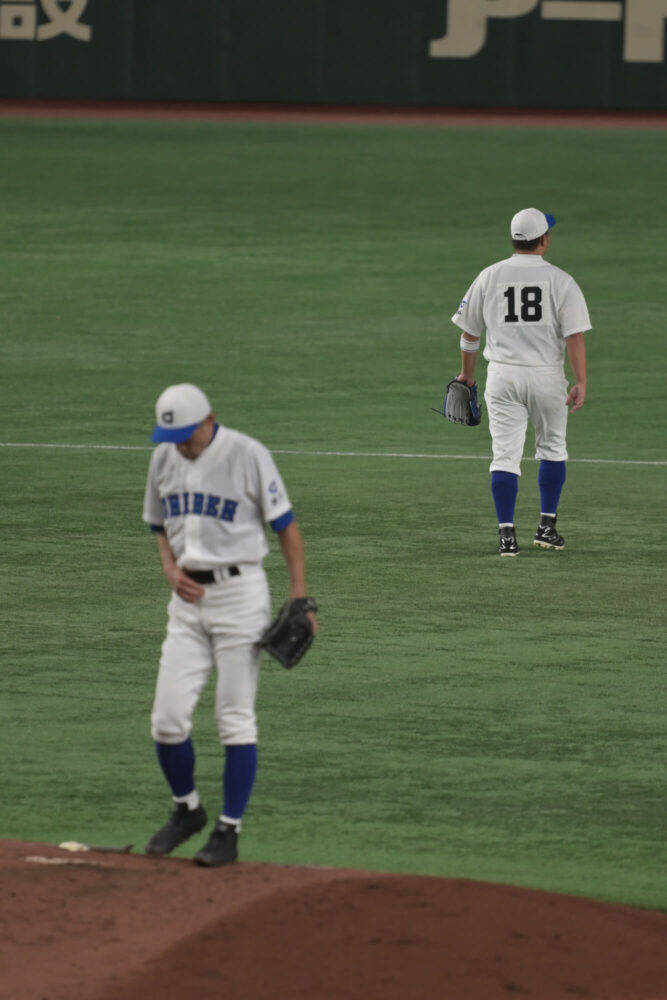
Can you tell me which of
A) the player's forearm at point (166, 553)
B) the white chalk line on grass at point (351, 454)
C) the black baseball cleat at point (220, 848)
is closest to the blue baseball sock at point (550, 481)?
the white chalk line on grass at point (351, 454)

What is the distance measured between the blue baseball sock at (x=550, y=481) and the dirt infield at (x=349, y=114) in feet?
65.7

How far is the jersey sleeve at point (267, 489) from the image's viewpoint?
706cm

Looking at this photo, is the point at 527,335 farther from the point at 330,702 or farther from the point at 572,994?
the point at 572,994

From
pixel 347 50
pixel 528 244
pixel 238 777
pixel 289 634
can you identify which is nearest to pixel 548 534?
pixel 528 244

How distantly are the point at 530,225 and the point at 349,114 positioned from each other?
21206 millimetres

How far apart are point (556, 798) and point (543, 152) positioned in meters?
23.8

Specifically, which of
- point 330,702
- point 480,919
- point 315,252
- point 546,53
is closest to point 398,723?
point 330,702

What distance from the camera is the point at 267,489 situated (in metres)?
7.07

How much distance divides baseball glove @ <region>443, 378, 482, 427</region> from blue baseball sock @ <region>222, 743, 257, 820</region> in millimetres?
6247

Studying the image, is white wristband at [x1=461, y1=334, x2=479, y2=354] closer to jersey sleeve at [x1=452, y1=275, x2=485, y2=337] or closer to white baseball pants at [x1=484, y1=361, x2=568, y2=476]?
jersey sleeve at [x1=452, y1=275, x2=485, y2=337]

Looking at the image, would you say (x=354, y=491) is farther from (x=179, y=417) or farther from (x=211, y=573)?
(x=179, y=417)

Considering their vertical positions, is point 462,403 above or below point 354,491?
above

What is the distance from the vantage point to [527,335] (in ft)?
40.7

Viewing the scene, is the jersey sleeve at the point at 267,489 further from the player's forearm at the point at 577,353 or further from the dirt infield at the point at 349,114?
the dirt infield at the point at 349,114
